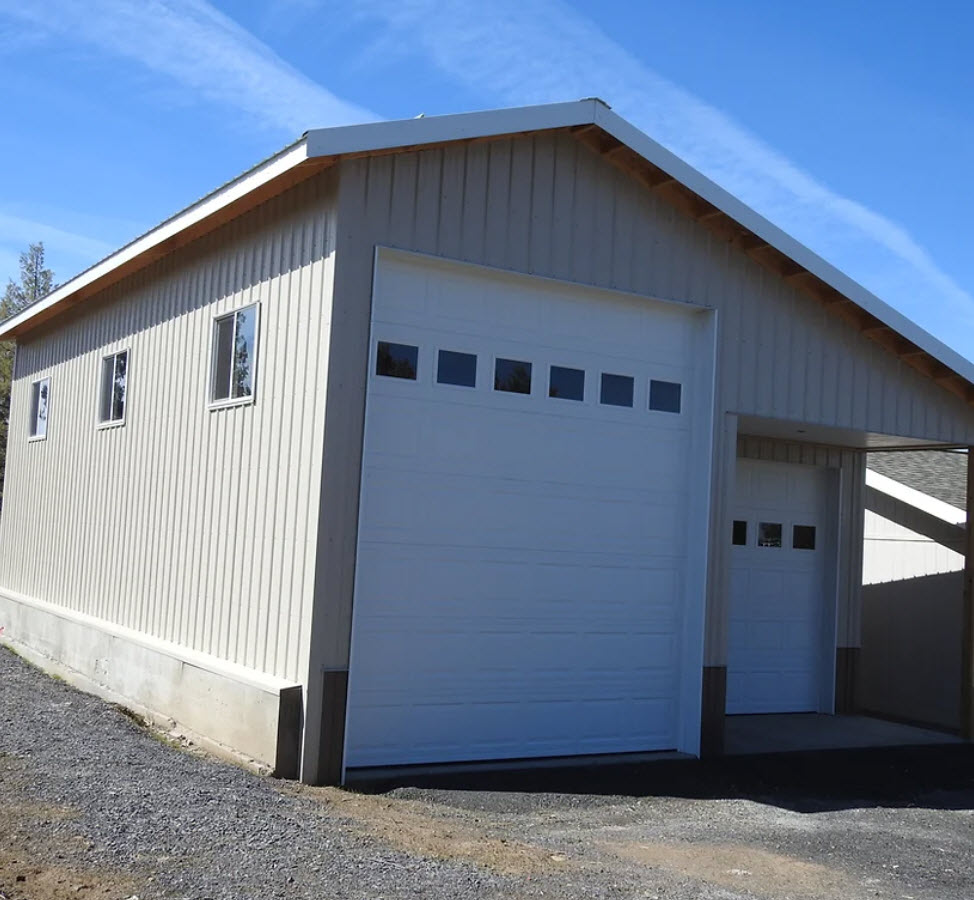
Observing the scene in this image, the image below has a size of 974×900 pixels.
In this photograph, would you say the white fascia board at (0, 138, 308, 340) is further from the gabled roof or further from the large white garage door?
the large white garage door

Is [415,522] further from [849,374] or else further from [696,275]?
[849,374]

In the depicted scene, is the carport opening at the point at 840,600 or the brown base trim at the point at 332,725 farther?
the carport opening at the point at 840,600

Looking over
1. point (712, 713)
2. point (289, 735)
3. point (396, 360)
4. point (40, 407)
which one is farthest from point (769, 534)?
point (40, 407)

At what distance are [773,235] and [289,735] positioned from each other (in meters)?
6.26

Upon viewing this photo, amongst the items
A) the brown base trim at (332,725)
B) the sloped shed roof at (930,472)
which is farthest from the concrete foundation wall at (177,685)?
the sloped shed roof at (930,472)

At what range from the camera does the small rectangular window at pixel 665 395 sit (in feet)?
36.1

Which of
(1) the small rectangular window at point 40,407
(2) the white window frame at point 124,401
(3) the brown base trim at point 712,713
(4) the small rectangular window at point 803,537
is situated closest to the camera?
(3) the brown base trim at point 712,713

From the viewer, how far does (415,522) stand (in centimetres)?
964

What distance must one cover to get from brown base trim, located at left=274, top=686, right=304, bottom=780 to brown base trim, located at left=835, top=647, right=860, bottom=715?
8103mm

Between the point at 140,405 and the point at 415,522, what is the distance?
4.76 meters

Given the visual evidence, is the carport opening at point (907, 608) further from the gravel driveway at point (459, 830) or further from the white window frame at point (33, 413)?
the white window frame at point (33, 413)

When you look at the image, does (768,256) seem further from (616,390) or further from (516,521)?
(516,521)

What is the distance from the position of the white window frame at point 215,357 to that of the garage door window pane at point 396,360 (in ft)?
4.28

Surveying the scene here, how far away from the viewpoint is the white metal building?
9.19 meters
